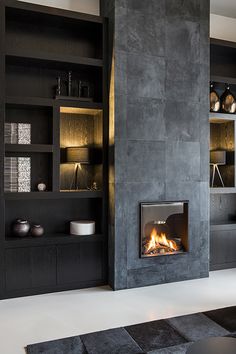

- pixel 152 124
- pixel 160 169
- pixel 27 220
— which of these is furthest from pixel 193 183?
pixel 27 220

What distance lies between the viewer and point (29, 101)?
3.47 m

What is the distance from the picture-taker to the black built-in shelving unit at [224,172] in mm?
4396

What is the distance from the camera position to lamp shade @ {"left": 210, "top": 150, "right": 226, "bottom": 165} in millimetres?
4418

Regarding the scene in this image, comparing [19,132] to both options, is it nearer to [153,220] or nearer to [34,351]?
[153,220]

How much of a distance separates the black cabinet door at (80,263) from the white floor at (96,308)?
151 mm

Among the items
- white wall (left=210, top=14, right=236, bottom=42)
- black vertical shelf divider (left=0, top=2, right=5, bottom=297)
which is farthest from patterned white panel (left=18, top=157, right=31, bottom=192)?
white wall (left=210, top=14, right=236, bottom=42)

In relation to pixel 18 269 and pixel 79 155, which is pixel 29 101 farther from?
pixel 18 269

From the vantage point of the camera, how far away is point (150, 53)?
3773 millimetres

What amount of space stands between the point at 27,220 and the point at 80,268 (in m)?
0.76

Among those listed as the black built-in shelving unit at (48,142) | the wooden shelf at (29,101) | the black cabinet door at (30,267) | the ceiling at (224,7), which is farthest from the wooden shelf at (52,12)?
the black cabinet door at (30,267)

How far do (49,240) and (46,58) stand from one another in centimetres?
184

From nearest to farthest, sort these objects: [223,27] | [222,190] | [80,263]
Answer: [80,263] → [222,190] → [223,27]

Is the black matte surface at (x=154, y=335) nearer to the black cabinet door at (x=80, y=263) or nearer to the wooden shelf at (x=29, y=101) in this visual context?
the black cabinet door at (x=80, y=263)

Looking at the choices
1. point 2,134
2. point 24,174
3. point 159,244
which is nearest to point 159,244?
point 159,244
